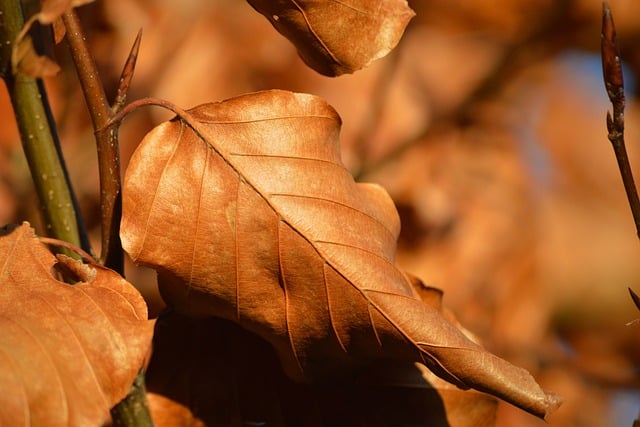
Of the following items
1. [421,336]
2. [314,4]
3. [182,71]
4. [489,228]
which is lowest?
[489,228]

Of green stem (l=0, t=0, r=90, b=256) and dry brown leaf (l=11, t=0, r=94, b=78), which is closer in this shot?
dry brown leaf (l=11, t=0, r=94, b=78)

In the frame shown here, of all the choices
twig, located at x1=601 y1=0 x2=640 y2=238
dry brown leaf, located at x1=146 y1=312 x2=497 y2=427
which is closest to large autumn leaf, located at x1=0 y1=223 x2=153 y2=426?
dry brown leaf, located at x1=146 y1=312 x2=497 y2=427

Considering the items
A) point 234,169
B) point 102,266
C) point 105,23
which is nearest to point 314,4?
point 234,169

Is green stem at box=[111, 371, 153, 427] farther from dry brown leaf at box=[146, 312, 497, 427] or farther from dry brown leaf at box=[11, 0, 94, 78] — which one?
dry brown leaf at box=[11, 0, 94, 78]

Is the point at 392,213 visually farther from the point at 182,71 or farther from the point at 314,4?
the point at 182,71

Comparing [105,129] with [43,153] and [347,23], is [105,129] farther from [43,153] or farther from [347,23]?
[347,23]
